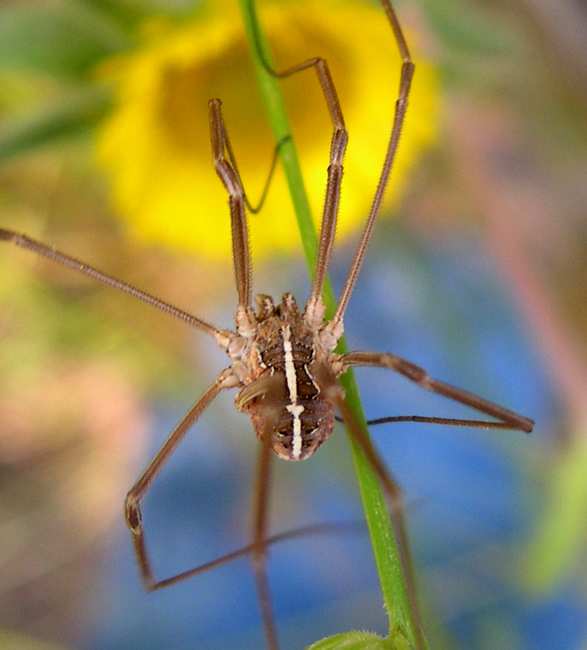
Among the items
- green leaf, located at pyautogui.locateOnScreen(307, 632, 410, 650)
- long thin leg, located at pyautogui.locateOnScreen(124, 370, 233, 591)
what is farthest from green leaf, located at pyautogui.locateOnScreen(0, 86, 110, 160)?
A: green leaf, located at pyautogui.locateOnScreen(307, 632, 410, 650)

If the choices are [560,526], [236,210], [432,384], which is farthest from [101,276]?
[560,526]

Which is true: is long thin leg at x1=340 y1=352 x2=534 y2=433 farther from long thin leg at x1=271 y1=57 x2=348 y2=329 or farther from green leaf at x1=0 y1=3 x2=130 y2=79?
green leaf at x1=0 y1=3 x2=130 y2=79

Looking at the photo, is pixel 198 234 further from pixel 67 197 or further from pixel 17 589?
pixel 17 589

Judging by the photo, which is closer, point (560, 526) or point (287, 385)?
point (287, 385)

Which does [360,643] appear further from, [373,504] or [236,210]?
[236,210]

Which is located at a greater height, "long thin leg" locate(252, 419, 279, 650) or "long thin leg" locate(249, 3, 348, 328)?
"long thin leg" locate(249, 3, 348, 328)
